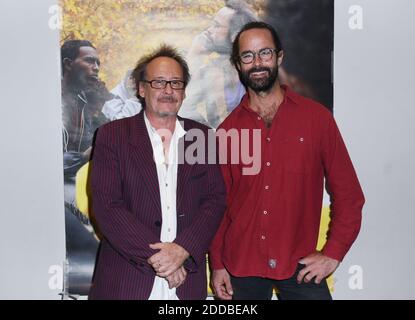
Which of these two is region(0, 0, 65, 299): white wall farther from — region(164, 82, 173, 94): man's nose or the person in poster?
region(164, 82, 173, 94): man's nose

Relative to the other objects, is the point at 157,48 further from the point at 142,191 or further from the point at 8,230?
the point at 8,230

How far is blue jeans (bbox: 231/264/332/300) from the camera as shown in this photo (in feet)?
8.04

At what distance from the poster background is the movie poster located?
0.10 m

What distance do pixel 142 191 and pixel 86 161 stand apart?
2.37 ft

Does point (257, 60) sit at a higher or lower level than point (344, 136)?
higher

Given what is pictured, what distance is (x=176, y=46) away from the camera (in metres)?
2.79

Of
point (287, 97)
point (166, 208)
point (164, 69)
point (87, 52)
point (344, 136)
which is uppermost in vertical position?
point (87, 52)

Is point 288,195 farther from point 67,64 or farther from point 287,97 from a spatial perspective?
point 67,64

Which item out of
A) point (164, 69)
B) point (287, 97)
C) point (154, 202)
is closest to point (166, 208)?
point (154, 202)

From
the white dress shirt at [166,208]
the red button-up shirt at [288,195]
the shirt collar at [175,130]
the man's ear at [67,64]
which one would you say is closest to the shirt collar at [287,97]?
the red button-up shirt at [288,195]

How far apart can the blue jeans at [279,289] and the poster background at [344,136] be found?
1.74 ft

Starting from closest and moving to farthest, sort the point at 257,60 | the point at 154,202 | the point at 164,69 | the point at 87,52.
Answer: the point at 154,202
the point at 164,69
the point at 257,60
the point at 87,52

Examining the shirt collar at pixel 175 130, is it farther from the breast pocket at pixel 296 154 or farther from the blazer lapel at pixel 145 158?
the breast pocket at pixel 296 154

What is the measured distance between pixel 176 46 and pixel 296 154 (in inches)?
37.7
